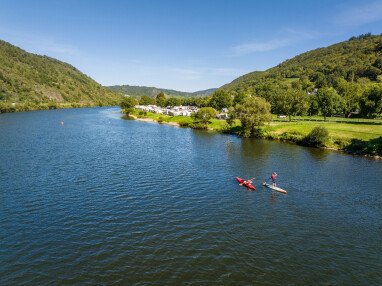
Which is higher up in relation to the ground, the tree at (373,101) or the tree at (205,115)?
the tree at (373,101)

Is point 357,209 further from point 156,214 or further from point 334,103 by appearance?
point 334,103

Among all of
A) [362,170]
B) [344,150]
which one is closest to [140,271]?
[362,170]

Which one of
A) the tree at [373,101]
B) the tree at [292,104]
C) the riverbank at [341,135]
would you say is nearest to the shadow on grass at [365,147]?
the riverbank at [341,135]

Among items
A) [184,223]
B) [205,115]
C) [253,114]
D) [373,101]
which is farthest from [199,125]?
[184,223]

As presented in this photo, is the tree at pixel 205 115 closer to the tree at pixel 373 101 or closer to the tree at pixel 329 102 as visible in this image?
the tree at pixel 329 102

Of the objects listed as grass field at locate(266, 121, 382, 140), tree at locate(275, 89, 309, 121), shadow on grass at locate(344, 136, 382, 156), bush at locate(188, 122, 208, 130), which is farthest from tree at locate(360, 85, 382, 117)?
bush at locate(188, 122, 208, 130)
